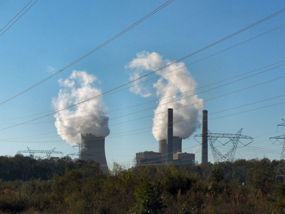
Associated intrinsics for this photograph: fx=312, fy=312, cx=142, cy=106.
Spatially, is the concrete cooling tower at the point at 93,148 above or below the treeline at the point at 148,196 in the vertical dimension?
above

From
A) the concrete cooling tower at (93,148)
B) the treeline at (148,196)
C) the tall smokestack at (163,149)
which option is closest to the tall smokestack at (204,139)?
the tall smokestack at (163,149)

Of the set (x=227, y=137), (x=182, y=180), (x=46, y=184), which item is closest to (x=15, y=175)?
(x=46, y=184)

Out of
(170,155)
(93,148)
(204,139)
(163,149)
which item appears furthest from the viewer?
(163,149)

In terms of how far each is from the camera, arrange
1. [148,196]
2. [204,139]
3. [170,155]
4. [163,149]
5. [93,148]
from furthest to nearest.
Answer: [163,149], [170,155], [204,139], [93,148], [148,196]

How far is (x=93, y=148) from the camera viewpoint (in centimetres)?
7394

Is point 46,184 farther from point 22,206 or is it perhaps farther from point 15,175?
point 15,175

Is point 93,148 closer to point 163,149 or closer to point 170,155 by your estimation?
point 170,155

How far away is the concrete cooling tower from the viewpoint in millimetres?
72938

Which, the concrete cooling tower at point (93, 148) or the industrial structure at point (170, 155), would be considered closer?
the concrete cooling tower at point (93, 148)

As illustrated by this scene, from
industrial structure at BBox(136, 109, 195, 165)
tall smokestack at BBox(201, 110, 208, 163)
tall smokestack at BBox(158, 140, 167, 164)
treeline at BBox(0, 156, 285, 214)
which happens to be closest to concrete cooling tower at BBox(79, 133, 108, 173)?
industrial structure at BBox(136, 109, 195, 165)

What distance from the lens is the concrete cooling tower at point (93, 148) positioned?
72.9 metres

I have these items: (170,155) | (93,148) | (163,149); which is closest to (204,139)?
(170,155)

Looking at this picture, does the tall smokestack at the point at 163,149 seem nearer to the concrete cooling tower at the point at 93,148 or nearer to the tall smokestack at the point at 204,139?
the tall smokestack at the point at 204,139

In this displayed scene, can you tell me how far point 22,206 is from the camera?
15.2 m
